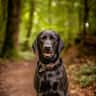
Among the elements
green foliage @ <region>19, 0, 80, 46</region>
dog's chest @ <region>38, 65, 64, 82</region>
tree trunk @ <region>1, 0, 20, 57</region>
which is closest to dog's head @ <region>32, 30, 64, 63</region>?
dog's chest @ <region>38, 65, 64, 82</region>

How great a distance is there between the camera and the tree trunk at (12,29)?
56.5 feet

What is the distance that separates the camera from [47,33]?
608cm

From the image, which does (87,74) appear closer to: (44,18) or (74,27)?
(74,27)

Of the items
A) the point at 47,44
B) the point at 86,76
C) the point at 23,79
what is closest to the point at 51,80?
the point at 47,44

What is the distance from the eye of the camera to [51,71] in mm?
6062

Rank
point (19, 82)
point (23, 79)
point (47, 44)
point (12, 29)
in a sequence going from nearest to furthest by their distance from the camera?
point (47, 44)
point (19, 82)
point (23, 79)
point (12, 29)

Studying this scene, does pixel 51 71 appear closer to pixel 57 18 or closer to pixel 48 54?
pixel 48 54

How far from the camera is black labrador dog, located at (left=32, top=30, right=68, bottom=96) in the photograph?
19.8 feet

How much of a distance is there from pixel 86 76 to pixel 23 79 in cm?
249

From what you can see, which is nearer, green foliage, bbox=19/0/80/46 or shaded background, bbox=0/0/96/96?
shaded background, bbox=0/0/96/96

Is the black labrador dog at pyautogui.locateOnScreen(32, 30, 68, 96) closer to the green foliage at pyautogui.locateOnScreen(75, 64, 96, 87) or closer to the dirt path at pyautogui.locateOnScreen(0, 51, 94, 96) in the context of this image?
the dirt path at pyautogui.locateOnScreen(0, 51, 94, 96)

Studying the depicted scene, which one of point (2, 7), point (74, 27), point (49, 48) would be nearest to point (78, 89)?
point (49, 48)

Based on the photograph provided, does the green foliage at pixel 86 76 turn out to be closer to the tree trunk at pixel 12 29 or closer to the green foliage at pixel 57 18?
the tree trunk at pixel 12 29

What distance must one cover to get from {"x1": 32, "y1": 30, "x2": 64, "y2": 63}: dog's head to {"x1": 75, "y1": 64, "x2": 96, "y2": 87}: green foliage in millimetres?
3537
